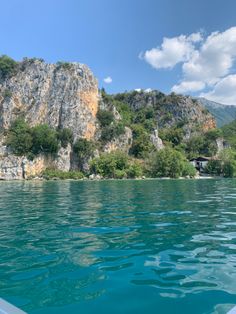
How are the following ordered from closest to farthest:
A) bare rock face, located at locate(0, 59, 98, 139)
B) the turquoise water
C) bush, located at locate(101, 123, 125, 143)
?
the turquoise water
bare rock face, located at locate(0, 59, 98, 139)
bush, located at locate(101, 123, 125, 143)

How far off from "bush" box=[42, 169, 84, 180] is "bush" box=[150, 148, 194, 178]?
19.6 metres

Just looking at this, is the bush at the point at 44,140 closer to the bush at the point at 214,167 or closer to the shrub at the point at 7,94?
the shrub at the point at 7,94

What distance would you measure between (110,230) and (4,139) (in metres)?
86.3

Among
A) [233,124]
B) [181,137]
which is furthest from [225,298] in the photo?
[233,124]

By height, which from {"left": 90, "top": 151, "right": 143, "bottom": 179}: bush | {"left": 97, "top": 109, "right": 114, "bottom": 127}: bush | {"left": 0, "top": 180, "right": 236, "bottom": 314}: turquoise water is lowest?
{"left": 0, "top": 180, "right": 236, "bottom": 314}: turquoise water

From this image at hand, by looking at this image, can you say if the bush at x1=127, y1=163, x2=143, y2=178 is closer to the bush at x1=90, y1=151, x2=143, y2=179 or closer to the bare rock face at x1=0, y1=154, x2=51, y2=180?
the bush at x1=90, y1=151, x2=143, y2=179

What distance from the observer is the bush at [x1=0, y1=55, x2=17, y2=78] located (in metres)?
103

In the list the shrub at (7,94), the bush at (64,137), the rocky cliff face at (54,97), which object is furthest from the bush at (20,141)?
the shrub at (7,94)

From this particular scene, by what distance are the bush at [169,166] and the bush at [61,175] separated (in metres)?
19.6

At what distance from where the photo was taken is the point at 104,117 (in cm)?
10406

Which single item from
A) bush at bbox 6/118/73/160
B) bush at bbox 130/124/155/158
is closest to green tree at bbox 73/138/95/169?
bush at bbox 6/118/73/160

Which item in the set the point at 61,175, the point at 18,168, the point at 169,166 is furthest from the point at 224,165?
the point at 18,168

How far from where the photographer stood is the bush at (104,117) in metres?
104

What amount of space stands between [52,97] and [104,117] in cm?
1669
